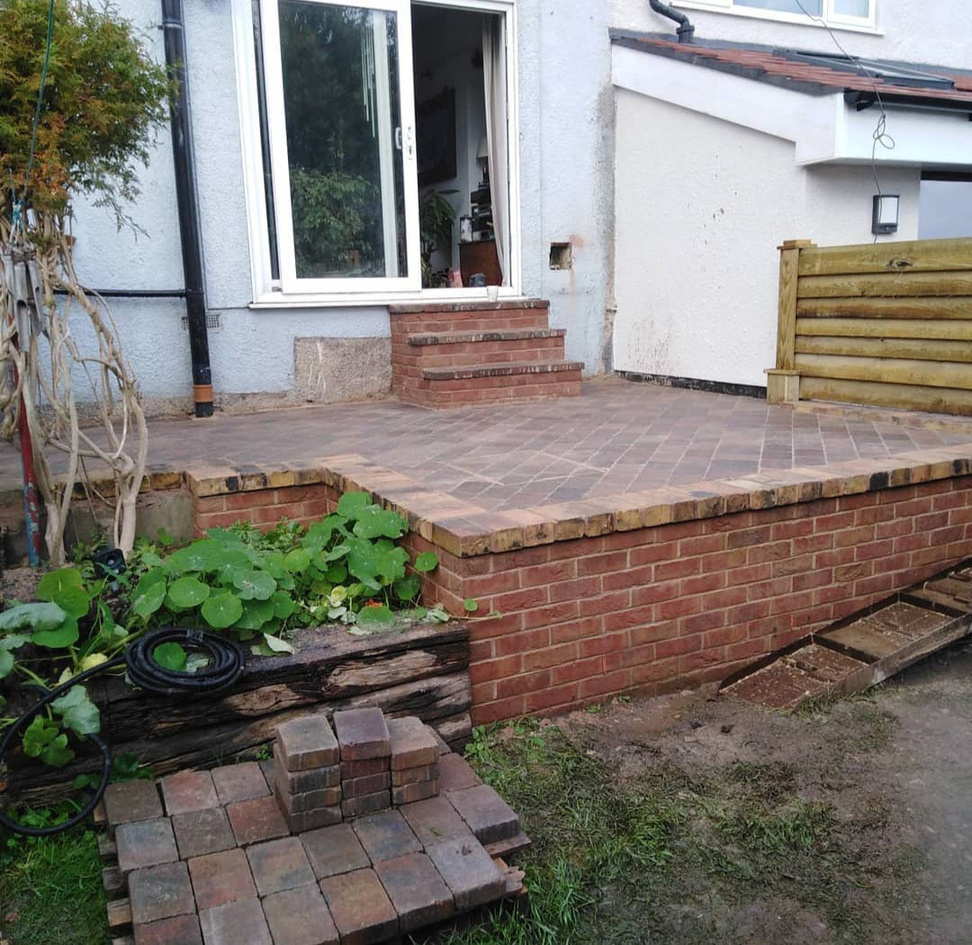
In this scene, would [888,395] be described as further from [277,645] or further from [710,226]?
[277,645]

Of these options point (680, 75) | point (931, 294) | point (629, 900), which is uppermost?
point (680, 75)

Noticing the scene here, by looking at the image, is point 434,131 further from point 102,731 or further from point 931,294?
point 102,731

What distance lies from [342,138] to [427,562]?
4434 mm

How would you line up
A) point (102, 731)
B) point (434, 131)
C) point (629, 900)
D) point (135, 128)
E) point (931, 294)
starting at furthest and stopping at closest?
point (434, 131)
point (931, 294)
point (135, 128)
point (102, 731)
point (629, 900)

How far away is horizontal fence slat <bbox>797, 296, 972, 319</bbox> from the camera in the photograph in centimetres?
479

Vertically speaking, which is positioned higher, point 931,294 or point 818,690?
point 931,294

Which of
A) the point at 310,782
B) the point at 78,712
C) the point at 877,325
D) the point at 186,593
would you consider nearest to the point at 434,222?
the point at 877,325

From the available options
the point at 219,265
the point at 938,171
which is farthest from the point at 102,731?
the point at 938,171

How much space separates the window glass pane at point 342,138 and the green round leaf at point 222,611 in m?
4.10

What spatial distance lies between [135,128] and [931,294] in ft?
13.5

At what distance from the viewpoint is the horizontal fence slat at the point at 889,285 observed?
4770 millimetres

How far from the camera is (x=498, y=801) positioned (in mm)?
2285

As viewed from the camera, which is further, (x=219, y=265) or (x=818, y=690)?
(x=219, y=265)

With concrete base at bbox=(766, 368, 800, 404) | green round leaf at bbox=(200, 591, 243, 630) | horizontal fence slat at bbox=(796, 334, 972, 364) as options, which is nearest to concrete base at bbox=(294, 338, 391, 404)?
concrete base at bbox=(766, 368, 800, 404)
